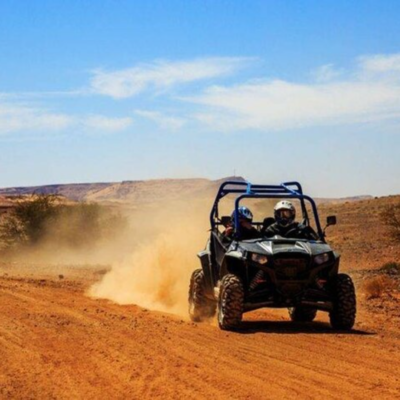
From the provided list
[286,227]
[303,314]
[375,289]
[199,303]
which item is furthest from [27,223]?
[286,227]

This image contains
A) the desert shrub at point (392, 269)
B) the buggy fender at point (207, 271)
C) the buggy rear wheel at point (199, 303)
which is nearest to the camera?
the buggy fender at point (207, 271)

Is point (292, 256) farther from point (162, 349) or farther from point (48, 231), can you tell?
point (48, 231)

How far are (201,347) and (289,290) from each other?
2.44 meters

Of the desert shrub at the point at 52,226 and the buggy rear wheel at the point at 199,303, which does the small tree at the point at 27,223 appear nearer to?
the desert shrub at the point at 52,226

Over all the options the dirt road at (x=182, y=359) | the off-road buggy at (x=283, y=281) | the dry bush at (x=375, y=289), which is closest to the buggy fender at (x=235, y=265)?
the off-road buggy at (x=283, y=281)

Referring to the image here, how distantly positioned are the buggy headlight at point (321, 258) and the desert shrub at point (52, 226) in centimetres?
3213

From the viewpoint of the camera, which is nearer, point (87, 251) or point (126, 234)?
point (87, 251)

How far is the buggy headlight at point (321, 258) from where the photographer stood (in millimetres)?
11703

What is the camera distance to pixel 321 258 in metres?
11.8

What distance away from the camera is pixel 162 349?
9422 millimetres

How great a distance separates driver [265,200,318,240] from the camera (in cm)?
1269

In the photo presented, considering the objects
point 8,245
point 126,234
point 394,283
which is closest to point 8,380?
point 394,283

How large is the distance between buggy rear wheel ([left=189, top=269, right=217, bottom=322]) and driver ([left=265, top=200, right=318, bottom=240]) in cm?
181

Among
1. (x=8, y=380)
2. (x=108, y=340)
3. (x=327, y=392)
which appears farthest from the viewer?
(x=108, y=340)
